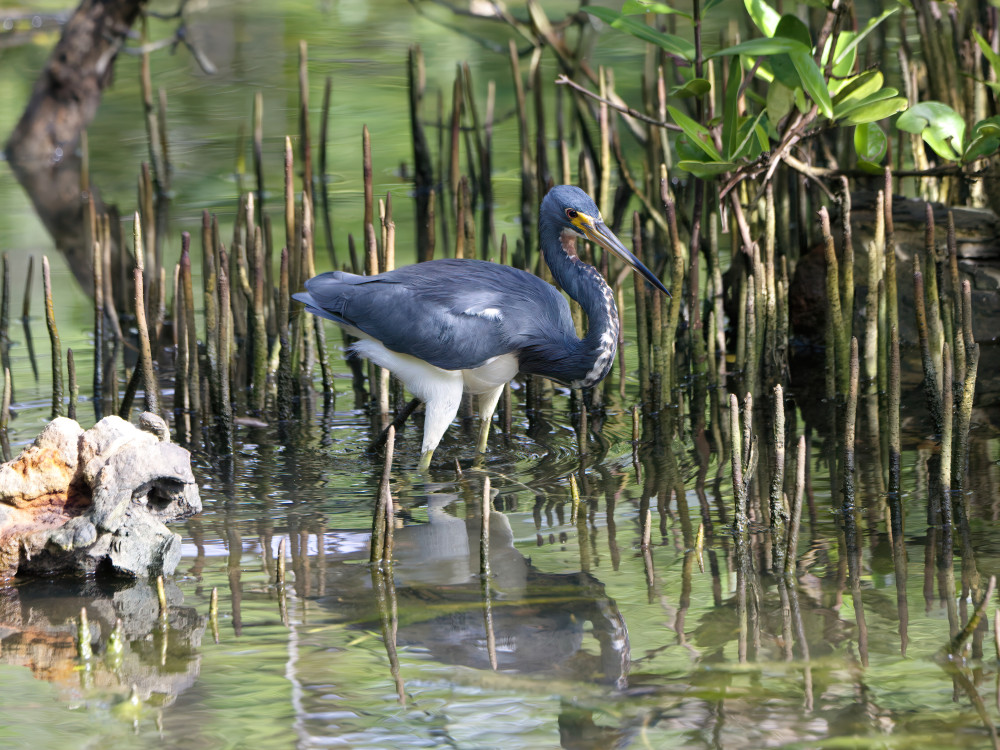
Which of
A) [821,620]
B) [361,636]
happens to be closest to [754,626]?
[821,620]

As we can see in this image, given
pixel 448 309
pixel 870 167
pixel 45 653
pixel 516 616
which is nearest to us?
pixel 45 653

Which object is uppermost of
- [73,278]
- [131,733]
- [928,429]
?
[73,278]

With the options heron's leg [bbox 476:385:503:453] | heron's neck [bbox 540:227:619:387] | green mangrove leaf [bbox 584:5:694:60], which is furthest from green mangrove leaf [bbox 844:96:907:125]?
heron's leg [bbox 476:385:503:453]

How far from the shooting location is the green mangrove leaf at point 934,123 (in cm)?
452

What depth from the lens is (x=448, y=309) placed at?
14.0 ft

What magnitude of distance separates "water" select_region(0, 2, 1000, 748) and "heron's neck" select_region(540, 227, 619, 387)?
1.31ft

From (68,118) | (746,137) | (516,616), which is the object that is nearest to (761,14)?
(746,137)

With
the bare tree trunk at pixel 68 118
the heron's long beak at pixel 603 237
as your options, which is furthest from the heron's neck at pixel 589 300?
the bare tree trunk at pixel 68 118

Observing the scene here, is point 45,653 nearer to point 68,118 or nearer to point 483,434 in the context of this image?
point 483,434

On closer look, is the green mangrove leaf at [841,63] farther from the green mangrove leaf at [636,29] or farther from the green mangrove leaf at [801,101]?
the green mangrove leaf at [636,29]

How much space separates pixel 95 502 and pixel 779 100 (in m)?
2.89

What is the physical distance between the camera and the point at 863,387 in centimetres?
518

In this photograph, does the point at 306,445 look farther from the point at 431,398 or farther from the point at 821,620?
the point at 821,620

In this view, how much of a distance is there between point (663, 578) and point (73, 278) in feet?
17.2
